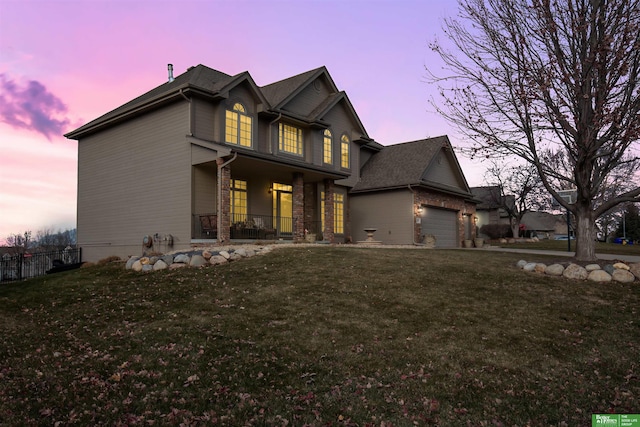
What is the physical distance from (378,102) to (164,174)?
1232 centimetres

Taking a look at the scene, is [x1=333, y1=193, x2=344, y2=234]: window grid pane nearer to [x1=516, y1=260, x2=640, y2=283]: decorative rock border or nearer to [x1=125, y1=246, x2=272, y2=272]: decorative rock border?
[x1=125, y1=246, x2=272, y2=272]: decorative rock border

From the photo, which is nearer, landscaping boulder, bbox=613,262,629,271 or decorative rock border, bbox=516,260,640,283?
decorative rock border, bbox=516,260,640,283

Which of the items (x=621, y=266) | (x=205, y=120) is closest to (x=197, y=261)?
(x=205, y=120)

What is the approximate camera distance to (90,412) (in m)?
4.25

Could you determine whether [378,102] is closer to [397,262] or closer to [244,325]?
[397,262]

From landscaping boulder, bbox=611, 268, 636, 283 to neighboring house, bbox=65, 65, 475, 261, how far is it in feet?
35.9

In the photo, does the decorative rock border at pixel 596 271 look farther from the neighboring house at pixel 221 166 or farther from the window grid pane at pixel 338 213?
the window grid pane at pixel 338 213

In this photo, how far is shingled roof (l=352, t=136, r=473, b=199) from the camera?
22.1m

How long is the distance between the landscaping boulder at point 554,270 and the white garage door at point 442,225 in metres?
11.1

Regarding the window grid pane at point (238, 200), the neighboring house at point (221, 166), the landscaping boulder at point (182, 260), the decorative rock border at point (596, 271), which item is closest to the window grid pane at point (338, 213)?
A: the neighboring house at point (221, 166)

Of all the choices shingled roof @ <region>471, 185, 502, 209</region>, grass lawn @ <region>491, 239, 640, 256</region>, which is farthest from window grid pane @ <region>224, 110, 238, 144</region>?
shingled roof @ <region>471, 185, 502, 209</region>

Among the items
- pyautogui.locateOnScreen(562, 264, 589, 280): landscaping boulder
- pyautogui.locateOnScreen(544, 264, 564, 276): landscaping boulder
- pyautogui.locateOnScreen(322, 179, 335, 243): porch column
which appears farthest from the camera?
pyautogui.locateOnScreen(322, 179, 335, 243): porch column

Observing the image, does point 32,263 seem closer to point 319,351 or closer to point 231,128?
point 231,128

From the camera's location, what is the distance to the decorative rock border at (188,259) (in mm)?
12086
